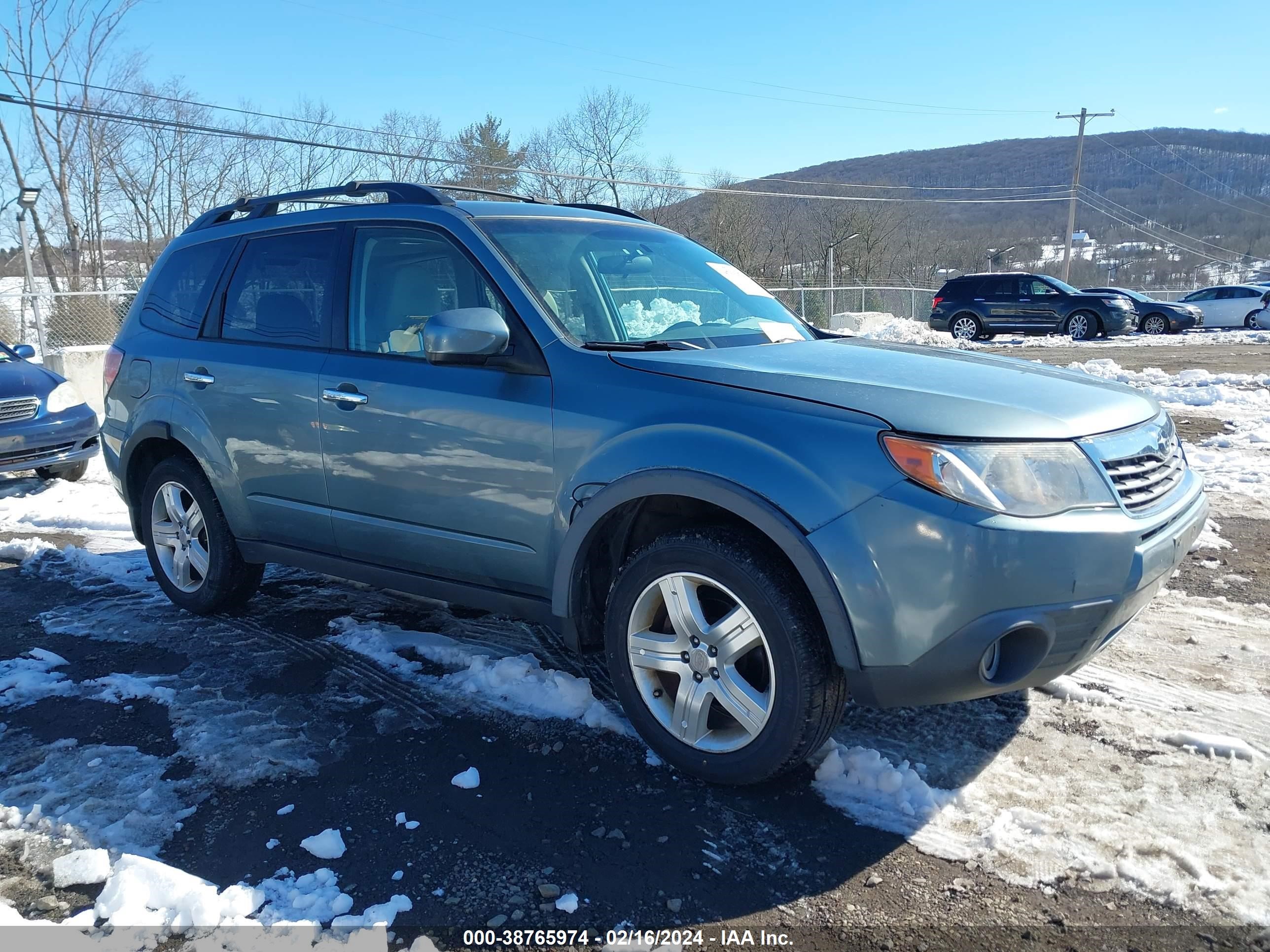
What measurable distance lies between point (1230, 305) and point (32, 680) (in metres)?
33.6

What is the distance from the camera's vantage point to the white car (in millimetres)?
28859

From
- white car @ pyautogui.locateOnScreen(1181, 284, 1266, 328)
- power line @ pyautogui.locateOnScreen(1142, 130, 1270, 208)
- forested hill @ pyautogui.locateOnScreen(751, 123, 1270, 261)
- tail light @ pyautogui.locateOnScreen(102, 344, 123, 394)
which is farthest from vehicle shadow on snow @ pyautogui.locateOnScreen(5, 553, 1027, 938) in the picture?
power line @ pyautogui.locateOnScreen(1142, 130, 1270, 208)

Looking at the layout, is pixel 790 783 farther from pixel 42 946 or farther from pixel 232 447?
pixel 232 447

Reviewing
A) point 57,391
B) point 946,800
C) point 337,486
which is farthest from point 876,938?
point 57,391

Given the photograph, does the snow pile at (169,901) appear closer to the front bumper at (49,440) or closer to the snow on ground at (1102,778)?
the snow on ground at (1102,778)

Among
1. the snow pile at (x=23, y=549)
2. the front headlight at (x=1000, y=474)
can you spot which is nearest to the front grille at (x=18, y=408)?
the snow pile at (x=23, y=549)

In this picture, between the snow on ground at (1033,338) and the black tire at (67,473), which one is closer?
the black tire at (67,473)

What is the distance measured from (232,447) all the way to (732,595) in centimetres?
278

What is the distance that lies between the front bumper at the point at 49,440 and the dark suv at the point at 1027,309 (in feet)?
70.2

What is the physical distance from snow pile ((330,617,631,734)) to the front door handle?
1177 millimetres

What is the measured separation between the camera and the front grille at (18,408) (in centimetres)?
825

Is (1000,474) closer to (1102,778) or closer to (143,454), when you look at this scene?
(1102,778)

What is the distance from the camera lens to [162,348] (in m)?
4.88

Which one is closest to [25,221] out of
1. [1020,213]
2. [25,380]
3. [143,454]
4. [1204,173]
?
[25,380]
